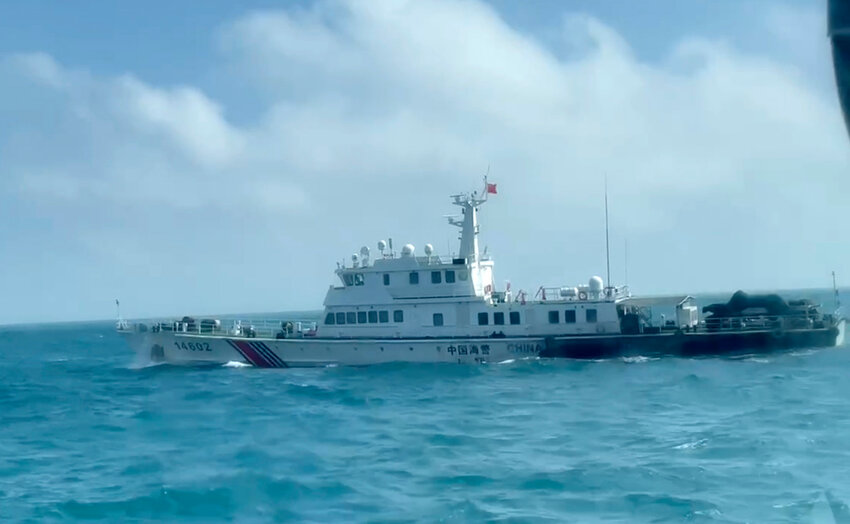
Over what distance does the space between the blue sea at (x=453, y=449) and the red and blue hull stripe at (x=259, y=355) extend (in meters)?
4.39

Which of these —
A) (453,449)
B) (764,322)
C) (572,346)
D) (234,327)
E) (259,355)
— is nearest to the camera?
(453,449)

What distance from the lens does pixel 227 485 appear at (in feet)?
44.5

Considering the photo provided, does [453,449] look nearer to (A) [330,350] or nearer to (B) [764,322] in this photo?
(A) [330,350]

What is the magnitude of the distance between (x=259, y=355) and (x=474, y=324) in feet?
29.6

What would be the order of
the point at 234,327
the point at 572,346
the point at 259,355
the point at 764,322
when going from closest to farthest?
1. the point at 572,346
2. the point at 764,322
3. the point at 259,355
4. the point at 234,327

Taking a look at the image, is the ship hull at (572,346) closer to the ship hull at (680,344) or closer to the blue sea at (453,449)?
the ship hull at (680,344)

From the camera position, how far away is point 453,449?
52.3 feet

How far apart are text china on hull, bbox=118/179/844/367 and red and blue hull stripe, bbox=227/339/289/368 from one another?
0.14 ft

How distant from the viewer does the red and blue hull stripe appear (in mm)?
33594

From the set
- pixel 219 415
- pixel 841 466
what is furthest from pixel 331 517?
pixel 219 415

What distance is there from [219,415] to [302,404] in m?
2.75

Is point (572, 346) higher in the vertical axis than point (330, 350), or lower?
lower

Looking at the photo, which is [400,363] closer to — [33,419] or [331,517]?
[33,419]

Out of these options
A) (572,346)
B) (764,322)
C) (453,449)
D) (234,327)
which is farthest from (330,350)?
(764,322)
